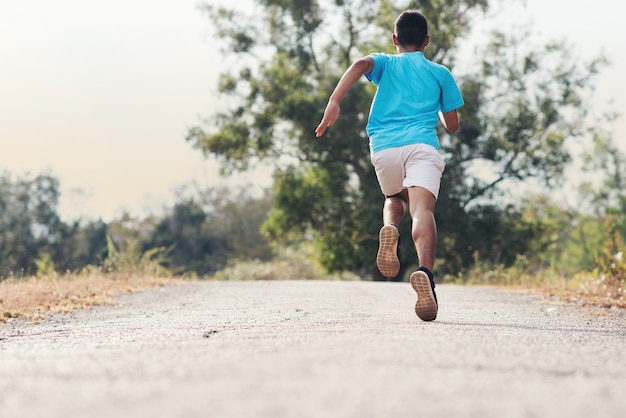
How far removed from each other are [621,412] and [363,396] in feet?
2.25

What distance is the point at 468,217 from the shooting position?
25.0m

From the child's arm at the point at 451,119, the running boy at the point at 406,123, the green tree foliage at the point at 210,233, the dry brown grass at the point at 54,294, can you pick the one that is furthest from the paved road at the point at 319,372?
the green tree foliage at the point at 210,233

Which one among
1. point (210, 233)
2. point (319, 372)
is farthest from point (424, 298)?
point (210, 233)

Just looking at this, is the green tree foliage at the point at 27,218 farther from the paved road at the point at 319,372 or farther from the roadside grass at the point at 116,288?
the paved road at the point at 319,372

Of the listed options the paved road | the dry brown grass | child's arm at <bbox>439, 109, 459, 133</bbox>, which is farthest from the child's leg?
the dry brown grass

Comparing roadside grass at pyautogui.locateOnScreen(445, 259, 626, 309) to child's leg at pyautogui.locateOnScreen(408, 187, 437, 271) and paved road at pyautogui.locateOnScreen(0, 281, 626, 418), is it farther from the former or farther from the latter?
paved road at pyautogui.locateOnScreen(0, 281, 626, 418)

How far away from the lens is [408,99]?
545 centimetres

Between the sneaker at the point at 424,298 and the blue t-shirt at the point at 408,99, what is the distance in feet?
3.57

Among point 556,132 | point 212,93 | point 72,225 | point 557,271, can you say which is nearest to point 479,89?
point 556,132

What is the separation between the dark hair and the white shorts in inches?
33.0

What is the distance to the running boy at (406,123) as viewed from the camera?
523 cm

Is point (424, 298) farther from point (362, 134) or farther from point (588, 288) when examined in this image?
point (362, 134)

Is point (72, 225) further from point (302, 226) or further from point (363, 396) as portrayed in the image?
point (363, 396)

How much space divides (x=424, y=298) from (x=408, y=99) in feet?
5.03
